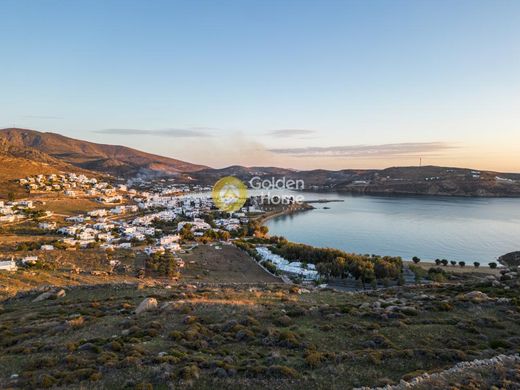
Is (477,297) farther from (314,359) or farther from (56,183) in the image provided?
(56,183)

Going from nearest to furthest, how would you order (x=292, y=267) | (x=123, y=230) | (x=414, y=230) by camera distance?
1. (x=292, y=267)
2. (x=123, y=230)
3. (x=414, y=230)

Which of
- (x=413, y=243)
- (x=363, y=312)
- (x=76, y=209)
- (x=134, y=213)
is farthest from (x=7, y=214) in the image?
(x=413, y=243)

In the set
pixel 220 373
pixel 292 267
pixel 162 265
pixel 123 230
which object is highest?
pixel 220 373

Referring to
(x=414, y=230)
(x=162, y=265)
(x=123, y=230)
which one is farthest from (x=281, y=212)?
(x=162, y=265)

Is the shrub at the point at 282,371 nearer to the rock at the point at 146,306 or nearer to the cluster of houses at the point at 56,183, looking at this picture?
the rock at the point at 146,306

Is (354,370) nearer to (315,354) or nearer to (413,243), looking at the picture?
(315,354)

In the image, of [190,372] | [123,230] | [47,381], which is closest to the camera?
[47,381]

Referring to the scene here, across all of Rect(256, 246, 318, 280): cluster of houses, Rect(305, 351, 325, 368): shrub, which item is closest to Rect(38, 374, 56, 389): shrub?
Rect(305, 351, 325, 368): shrub

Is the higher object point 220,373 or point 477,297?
point 220,373
